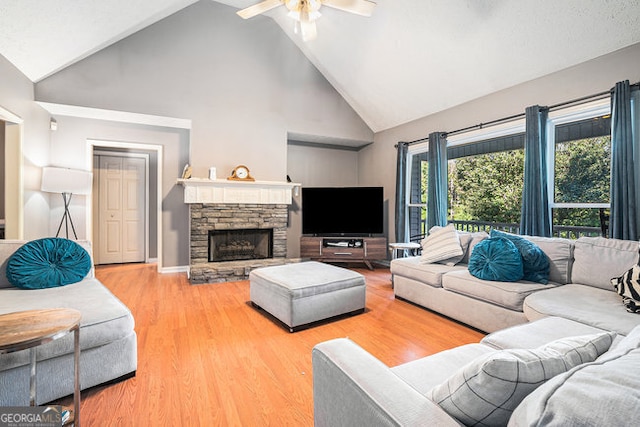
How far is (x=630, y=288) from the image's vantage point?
1970 mm

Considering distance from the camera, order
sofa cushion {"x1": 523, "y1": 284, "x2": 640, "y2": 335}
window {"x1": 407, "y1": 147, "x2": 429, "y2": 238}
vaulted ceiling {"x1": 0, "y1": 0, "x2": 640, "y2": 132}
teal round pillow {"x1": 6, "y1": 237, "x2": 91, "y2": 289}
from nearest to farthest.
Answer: sofa cushion {"x1": 523, "y1": 284, "x2": 640, "y2": 335}, teal round pillow {"x1": 6, "y1": 237, "x2": 91, "y2": 289}, vaulted ceiling {"x1": 0, "y1": 0, "x2": 640, "y2": 132}, window {"x1": 407, "y1": 147, "x2": 429, "y2": 238}

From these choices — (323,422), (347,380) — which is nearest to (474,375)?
(347,380)

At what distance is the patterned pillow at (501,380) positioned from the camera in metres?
0.70

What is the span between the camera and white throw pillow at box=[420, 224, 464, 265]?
3346 mm

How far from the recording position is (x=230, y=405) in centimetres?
167

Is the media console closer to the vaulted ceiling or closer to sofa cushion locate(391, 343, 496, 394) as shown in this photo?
the vaulted ceiling

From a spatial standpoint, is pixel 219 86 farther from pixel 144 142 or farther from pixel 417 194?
pixel 417 194

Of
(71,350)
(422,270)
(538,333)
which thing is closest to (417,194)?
(422,270)

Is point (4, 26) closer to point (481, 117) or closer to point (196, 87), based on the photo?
point (196, 87)

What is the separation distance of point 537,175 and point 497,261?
4.04 feet

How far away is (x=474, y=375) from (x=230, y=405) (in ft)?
4.70

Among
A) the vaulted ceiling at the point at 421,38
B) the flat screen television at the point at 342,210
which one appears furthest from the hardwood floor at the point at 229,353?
the vaulted ceiling at the point at 421,38

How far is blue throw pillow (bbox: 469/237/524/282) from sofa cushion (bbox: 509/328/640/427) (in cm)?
218

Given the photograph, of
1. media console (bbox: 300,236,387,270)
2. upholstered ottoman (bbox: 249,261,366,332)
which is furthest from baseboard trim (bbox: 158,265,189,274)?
upholstered ottoman (bbox: 249,261,366,332)
